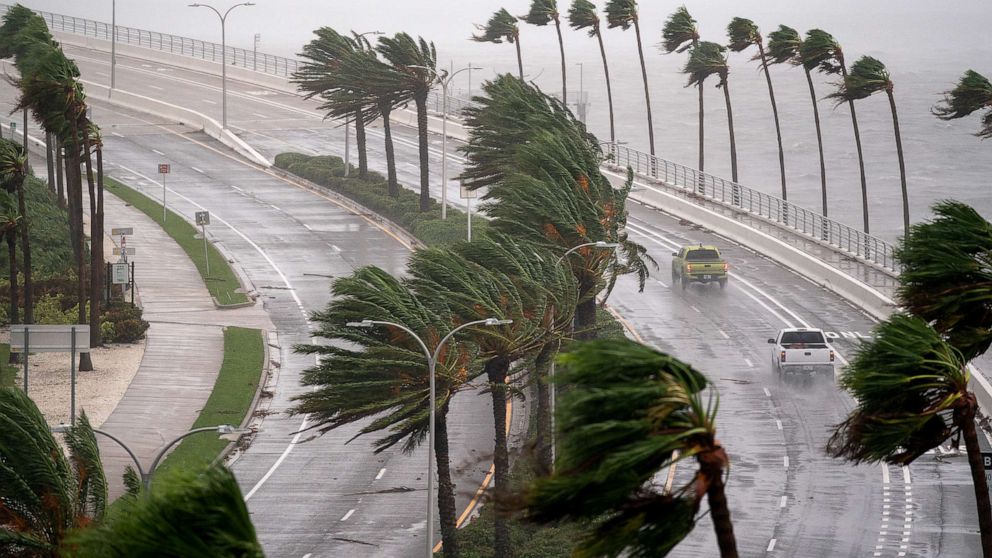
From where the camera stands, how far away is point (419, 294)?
1454 inches

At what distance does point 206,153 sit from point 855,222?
95713mm

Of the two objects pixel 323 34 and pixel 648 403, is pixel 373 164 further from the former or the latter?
pixel 648 403

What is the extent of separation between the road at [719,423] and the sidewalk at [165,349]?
8.48ft

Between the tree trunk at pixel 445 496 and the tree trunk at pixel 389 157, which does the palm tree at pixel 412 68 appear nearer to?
the tree trunk at pixel 389 157

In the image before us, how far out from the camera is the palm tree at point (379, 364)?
34.1 meters

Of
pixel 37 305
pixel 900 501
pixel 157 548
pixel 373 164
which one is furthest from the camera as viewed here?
pixel 373 164

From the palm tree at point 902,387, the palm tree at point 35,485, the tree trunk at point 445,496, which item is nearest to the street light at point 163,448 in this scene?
the palm tree at point 35,485

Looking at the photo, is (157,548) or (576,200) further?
(576,200)

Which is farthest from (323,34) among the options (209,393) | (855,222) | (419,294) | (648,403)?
(855,222)

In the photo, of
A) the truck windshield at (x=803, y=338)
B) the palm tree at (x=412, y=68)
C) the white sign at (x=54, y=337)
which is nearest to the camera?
the white sign at (x=54, y=337)

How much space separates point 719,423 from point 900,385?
33.0m

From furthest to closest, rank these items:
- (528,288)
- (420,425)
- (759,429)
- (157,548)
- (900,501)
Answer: (759,429) → (900,501) → (528,288) → (420,425) → (157,548)

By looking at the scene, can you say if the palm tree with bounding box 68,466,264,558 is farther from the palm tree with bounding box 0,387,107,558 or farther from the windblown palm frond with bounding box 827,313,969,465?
the palm tree with bounding box 0,387,107,558

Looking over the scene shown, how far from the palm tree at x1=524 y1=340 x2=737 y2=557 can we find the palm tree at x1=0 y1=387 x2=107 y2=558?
917 cm
